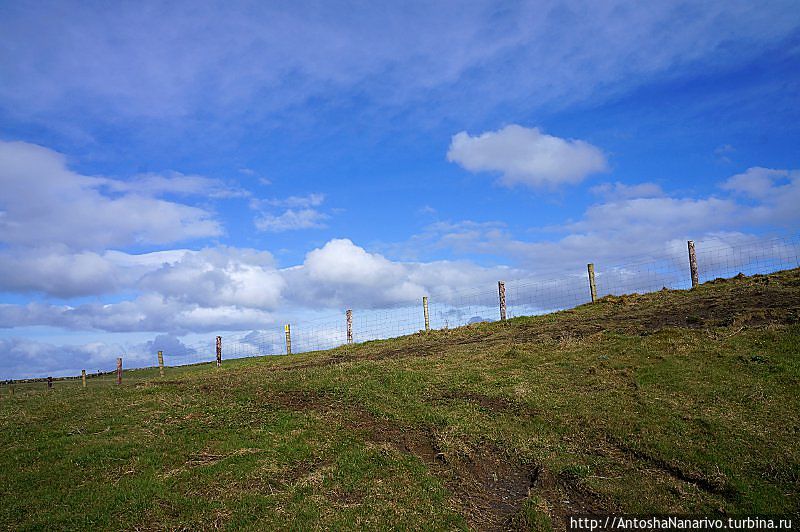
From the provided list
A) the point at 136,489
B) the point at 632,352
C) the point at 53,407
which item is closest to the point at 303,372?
the point at 53,407

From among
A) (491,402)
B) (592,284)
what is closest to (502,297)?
(592,284)

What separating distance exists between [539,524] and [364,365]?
46.6 feet

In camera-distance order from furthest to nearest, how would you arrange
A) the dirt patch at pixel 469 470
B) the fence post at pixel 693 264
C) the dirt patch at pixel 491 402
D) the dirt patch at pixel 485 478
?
1. the fence post at pixel 693 264
2. the dirt patch at pixel 491 402
3. the dirt patch at pixel 469 470
4. the dirt patch at pixel 485 478

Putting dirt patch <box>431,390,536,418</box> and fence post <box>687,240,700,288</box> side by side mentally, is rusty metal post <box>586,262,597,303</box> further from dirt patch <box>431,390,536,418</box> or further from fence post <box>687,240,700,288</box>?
dirt patch <box>431,390,536,418</box>

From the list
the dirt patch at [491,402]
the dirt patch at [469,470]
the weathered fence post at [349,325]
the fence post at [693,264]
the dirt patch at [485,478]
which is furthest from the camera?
the weathered fence post at [349,325]

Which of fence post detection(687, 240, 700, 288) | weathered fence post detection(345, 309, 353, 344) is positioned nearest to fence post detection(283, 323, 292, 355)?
weathered fence post detection(345, 309, 353, 344)

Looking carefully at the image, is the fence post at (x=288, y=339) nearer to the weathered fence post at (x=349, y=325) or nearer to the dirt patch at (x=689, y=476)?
the weathered fence post at (x=349, y=325)

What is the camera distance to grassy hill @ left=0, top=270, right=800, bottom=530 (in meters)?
11.0

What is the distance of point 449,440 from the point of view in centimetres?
1437

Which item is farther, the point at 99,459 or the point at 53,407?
the point at 53,407

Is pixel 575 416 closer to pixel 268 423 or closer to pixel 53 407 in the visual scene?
pixel 268 423

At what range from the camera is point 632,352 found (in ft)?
66.7

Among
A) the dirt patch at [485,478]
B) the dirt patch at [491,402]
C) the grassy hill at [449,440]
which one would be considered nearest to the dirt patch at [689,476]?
the grassy hill at [449,440]

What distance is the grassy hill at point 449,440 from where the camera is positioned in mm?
11047
